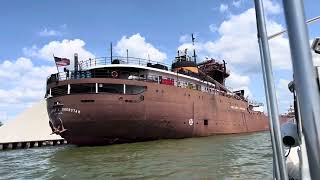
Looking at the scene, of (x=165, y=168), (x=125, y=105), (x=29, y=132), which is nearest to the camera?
(x=165, y=168)

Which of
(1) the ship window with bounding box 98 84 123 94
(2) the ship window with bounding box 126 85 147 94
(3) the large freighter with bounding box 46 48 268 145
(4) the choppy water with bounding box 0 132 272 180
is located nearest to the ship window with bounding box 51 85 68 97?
Answer: (3) the large freighter with bounding box 46 48 268 145

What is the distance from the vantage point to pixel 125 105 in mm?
25688

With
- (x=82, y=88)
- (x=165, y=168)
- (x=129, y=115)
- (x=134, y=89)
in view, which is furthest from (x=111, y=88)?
(x=165, y=168)

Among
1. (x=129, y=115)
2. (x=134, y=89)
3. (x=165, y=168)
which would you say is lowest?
(x=165, y=168)

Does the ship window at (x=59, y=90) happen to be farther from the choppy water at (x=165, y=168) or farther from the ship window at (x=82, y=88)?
the choppy water at (x=165, y=168)

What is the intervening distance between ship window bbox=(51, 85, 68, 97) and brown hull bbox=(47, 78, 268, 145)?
23.3 inches

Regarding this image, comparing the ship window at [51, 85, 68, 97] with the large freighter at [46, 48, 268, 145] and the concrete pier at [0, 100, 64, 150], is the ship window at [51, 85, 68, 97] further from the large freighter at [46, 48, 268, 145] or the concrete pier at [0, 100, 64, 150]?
the concrete pier at [0, 100, 64, 150]

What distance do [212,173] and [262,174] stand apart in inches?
60.5

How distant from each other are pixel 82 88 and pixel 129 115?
12.0ft

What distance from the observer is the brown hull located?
82.7 feet

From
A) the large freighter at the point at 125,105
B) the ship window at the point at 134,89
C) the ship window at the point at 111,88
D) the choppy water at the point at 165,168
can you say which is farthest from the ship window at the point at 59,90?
the choppy water at the point at 165,168

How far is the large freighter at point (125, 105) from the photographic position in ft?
83.0

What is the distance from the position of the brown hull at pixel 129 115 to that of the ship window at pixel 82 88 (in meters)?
0.32

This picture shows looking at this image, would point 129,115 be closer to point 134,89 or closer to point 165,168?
point 134,89
